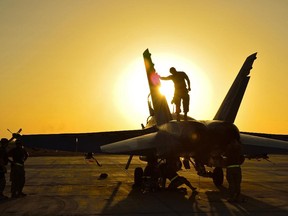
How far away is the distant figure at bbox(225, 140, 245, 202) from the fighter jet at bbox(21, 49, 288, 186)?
247 millimetres

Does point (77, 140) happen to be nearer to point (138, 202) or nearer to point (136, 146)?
point (136, 146)

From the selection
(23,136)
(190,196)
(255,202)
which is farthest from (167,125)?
(23,136)

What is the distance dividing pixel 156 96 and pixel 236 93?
3.31m

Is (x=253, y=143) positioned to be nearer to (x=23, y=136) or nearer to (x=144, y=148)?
(x=144, y=148)

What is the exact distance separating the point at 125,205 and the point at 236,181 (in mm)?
3390

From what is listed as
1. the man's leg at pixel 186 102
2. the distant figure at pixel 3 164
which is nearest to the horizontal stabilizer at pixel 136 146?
the man's leg at pixel 186 102

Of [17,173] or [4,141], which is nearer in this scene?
[17,173]

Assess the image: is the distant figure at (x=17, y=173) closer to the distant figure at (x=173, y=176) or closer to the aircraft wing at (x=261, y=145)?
the distant figure at (x=173, y=176)

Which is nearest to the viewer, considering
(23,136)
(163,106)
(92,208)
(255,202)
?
(92,208)

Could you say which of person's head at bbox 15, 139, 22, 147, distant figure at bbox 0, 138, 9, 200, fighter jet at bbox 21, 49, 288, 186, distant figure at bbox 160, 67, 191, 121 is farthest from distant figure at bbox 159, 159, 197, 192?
distant figure at bbox 0, 138, 9, 200

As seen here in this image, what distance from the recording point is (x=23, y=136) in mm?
16281

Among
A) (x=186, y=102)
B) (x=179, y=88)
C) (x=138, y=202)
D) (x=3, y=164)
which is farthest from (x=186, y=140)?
(x=3, y=164)

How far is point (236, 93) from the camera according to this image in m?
13.3

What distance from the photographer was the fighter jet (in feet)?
38.9
